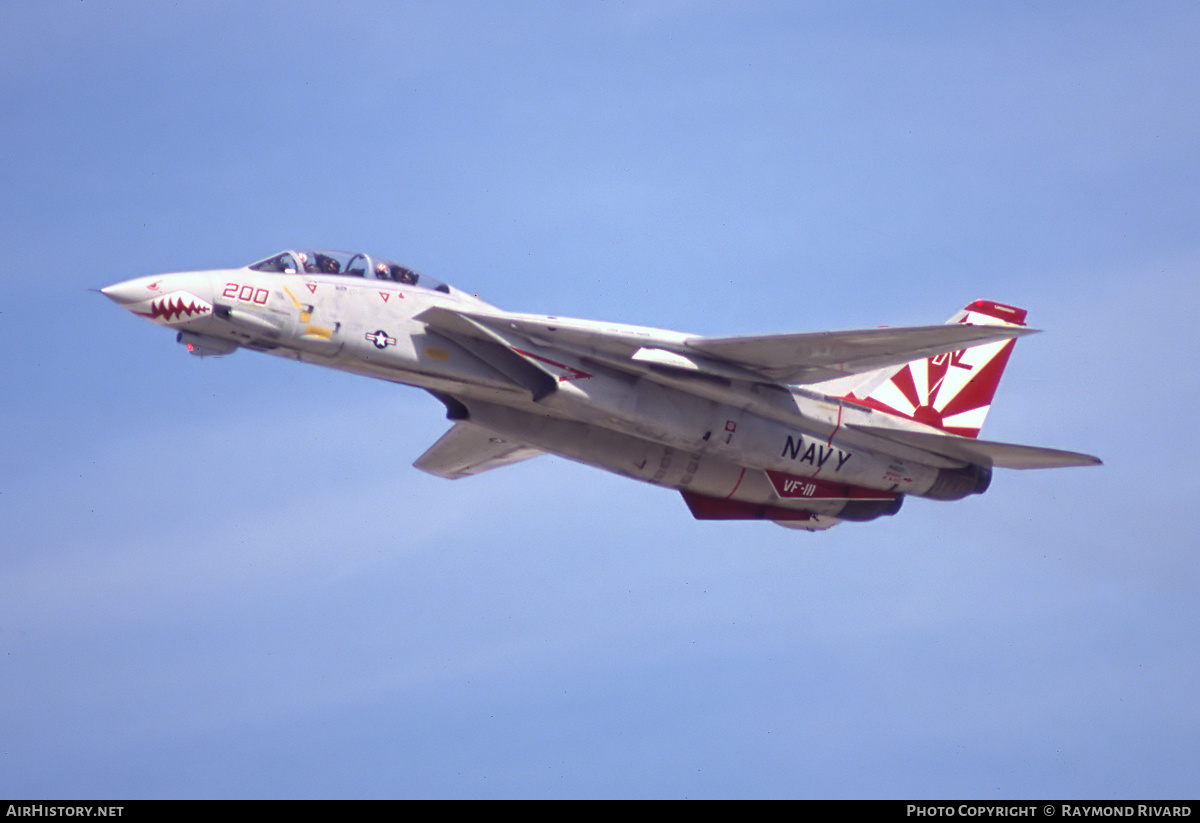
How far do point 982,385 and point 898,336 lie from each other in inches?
230

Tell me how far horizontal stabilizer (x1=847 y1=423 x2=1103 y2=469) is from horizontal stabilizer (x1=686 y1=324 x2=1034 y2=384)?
5.48ft

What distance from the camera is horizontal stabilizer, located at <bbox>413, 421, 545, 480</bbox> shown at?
1070 inches

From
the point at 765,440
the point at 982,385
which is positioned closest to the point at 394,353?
the point at 765,440

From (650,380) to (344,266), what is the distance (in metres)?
5.21

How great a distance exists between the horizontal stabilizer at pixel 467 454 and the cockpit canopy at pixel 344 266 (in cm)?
478

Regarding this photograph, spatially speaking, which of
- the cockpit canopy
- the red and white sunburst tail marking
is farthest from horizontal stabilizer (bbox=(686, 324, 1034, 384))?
the cockpit canopy

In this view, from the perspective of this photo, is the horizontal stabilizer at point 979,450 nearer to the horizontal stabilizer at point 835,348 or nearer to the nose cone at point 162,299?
the horizontal stabilizer at point 835,348

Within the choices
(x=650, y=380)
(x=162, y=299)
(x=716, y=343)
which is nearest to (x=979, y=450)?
(x=716, y=343)

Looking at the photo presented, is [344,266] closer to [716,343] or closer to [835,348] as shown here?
[716,343]

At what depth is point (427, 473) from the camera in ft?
92.5

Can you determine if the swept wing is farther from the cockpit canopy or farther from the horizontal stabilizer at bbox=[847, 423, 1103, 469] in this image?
the horizontal stabilizer at bbox=[847, 423, 1103, 469]

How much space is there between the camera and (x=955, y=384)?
89.3 feet
